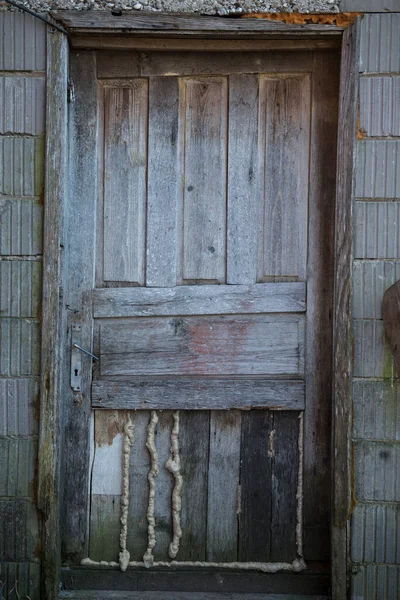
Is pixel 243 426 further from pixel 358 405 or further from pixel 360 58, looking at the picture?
pixel 360 58

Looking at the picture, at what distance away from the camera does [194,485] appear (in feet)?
10.4

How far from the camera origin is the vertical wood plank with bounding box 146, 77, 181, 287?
10.3ft

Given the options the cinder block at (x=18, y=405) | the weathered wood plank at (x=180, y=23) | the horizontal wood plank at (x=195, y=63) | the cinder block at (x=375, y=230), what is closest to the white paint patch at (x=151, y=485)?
the cinder block at (x=18, y=405)

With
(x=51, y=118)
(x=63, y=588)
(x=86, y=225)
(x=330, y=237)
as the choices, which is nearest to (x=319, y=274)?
(x=330, y=237)

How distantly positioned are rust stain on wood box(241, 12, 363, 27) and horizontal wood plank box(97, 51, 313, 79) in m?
0.18

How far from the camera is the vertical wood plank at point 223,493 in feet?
10.3

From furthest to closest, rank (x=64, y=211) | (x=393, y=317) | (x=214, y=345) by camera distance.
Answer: (x=214, y=345), (x=64, y=211), (x=393, y=317)

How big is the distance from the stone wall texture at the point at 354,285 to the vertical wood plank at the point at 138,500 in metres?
0.43

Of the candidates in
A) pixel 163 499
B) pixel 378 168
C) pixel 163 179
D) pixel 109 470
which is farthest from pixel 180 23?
pixel 163 499

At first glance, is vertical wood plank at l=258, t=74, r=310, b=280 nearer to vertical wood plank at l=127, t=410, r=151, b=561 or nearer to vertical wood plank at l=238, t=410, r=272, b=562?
vertical wood plank at l=238, t=410, r=272, b=562

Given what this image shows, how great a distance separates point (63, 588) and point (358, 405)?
155cm

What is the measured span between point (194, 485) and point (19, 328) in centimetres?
105

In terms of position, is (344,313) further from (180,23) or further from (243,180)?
(180,23)

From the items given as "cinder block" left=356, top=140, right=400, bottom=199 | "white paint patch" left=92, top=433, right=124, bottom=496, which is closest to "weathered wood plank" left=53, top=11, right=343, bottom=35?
"cinder block" left=356, top=140, right=400, bottom=199
